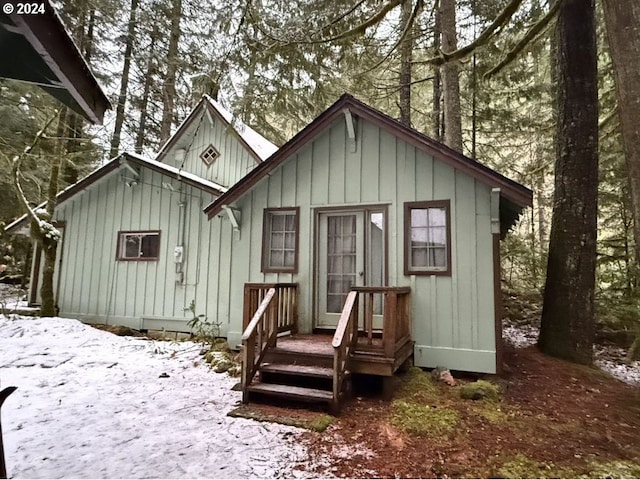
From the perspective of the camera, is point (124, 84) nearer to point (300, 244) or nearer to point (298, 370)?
point (300, 244)

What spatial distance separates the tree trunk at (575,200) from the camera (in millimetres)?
5973

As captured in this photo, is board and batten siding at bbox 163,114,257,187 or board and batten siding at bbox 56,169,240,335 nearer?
board and batten siding at bbox 56,169,240,335

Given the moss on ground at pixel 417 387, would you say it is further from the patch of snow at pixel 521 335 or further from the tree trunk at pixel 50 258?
the tree trunk at pixel 50 258

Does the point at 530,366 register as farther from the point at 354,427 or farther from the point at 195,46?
the point at 195,46

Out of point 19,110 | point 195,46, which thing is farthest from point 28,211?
point 195,46

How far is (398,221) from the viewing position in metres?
5.86

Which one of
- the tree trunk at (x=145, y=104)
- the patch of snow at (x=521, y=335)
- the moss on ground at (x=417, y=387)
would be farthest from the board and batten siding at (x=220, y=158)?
the patch of snow at (x=521, y=335)

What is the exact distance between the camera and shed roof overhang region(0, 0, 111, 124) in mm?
2291

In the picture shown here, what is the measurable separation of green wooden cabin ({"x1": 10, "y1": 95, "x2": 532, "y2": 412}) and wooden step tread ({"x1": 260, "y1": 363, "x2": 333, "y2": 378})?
0.04 meters

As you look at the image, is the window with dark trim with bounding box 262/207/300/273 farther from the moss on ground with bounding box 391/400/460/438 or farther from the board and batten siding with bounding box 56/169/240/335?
the moss on ground with bounding box 391/400/460/438

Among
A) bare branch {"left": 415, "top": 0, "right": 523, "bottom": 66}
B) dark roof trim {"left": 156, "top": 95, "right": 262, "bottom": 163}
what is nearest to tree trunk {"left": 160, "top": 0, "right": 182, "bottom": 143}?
dark roof trim {"left": 156, "top": 95, "right": 262, "bottom": 163}

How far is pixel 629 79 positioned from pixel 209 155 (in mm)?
10290

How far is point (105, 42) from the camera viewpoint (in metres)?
10.4

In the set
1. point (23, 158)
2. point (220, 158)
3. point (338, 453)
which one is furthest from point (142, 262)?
point (338, 453)
